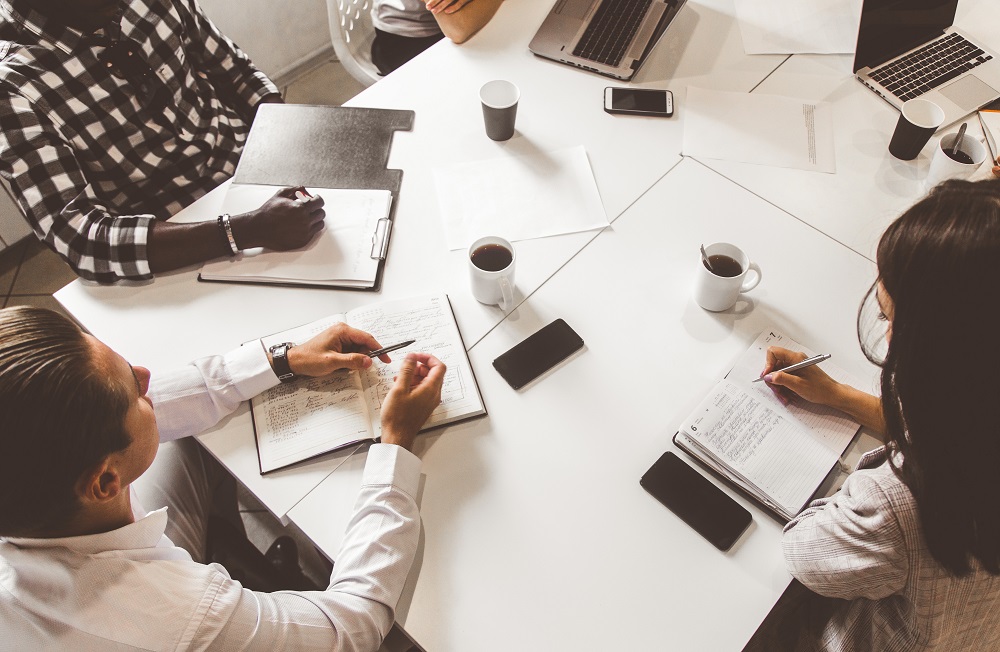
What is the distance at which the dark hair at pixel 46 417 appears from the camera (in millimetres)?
722

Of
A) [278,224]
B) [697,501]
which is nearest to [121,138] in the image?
[278,224]

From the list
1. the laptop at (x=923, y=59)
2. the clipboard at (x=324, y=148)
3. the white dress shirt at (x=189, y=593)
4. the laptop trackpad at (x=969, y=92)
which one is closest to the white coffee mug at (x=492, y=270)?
the clipboard at (x=324, y=148)

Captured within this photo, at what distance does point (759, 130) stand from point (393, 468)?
1145mm

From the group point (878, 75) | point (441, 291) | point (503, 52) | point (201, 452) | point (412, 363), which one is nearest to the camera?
point (412, 363)

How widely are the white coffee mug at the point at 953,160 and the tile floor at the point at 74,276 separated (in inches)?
56.6

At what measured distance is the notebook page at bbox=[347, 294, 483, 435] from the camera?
3.60 feet

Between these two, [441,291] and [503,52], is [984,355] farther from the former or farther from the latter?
[503,52]

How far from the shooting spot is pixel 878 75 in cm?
160

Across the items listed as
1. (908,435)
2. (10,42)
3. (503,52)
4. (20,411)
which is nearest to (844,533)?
(908,435)

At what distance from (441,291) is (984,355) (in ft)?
2.78

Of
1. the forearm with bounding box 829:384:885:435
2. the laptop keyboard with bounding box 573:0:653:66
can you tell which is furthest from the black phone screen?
the forearm with bounding box 829:384:885:435

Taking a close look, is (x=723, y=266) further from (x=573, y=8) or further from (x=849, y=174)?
(x=573, y=8)

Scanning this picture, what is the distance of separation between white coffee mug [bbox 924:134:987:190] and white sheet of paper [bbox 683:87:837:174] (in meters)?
0.19

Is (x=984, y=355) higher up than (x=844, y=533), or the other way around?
(x=984, y=355)
